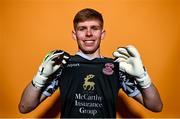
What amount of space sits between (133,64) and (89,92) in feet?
0.65

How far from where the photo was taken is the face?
1.26 meters

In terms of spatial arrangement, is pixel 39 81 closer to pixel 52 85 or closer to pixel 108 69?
pixel 52 85

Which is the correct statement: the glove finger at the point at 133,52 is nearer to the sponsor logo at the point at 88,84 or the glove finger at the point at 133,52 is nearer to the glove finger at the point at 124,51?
the glove finger at the point at 124,51

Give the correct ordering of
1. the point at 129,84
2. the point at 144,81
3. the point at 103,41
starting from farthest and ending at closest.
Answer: the point at 103,41 → the point at 129,84 → the point at 144,81

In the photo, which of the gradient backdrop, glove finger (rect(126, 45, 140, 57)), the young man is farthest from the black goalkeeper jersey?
the gradient backdrop

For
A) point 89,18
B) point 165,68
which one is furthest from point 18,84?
point 165,68

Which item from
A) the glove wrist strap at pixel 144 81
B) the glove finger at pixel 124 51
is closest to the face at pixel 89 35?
the glove finger at pixel 124 51

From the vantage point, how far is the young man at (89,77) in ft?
3.96

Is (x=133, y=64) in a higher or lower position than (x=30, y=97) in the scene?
higher

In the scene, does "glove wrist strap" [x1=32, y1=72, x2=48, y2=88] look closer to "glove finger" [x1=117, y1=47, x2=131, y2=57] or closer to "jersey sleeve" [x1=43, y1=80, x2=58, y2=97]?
"jersey sleeve" [x1=43, y1=80, x2=58, y2=97]

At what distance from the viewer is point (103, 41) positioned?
150 cm

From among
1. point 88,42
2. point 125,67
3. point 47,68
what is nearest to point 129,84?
point 125,67

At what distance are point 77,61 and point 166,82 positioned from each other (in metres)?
0.49

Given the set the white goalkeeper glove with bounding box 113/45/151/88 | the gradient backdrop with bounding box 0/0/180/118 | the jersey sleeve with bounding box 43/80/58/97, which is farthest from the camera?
the gradient backdrop with bounding box 0/0/180/118
